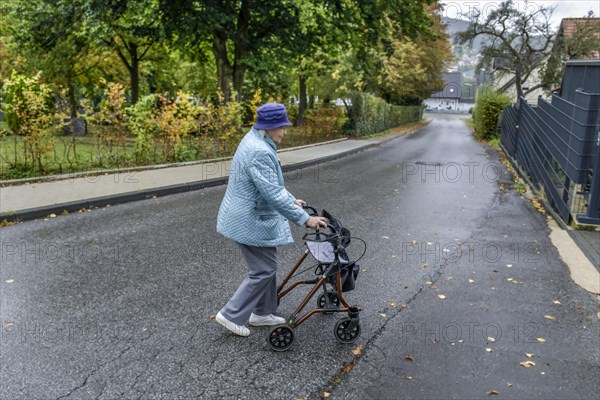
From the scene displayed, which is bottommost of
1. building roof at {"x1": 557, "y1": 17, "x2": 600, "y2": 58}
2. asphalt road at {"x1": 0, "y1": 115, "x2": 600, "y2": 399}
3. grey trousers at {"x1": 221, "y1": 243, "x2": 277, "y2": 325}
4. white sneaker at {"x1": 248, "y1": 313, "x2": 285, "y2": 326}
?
asphalt road at {"x1": 0, "y1": 115, "x2": 600, "y2": 399}

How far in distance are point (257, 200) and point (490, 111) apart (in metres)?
28.7

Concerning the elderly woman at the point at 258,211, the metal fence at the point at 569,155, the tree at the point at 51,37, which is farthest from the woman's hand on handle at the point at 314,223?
the tree at the point at 51,37

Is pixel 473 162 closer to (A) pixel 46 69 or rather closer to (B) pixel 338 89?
(B) pixel 338 89

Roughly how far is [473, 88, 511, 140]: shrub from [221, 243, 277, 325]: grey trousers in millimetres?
27771

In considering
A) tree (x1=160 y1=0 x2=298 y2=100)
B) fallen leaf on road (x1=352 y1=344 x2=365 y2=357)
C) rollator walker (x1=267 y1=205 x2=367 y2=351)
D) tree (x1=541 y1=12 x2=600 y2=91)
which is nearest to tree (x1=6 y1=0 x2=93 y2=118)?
tree (x1=160 y1=0 x2=298 y2=100)

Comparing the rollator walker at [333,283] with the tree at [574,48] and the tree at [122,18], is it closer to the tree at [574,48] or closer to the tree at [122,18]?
the tree at [122,18]

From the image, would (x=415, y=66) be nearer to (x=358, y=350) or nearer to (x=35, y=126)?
(x=35, y=126)

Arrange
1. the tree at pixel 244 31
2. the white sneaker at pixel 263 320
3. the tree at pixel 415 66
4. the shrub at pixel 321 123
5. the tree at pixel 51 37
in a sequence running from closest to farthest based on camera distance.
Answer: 1. the white sneaker at pixel 263 320
2. the tree at pixel 244 31
3. the tree at pixel 51 37
4. the shrub at pixel 321 123
5. the tree at pixel 415 66

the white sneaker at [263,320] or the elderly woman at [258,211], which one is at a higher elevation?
the elderly woman at [258,211]

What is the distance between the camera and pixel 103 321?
4.43 meters

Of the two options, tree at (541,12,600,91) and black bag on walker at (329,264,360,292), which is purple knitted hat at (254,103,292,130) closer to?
black bag on walker at (329,264,360,292)

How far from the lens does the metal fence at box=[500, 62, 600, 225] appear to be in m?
7.62

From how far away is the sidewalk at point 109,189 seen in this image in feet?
25.7

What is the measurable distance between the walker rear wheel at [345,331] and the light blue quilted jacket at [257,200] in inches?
32.5
